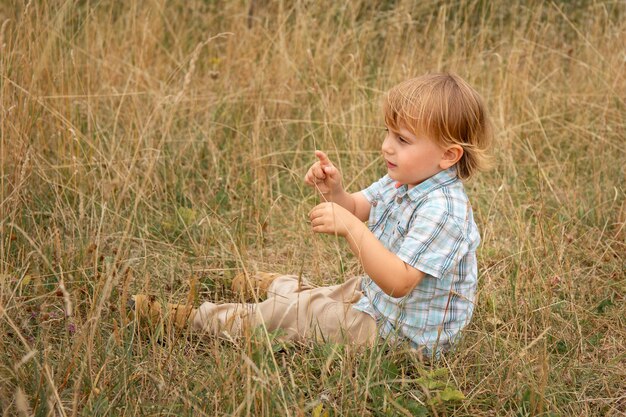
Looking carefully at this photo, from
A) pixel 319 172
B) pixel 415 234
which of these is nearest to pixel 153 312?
pixel 319 172

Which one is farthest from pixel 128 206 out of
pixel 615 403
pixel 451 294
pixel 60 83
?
pixel 615 403

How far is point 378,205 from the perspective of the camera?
2355mm

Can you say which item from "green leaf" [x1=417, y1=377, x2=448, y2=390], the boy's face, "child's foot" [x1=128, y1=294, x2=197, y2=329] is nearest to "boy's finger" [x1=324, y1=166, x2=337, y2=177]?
the boy's face

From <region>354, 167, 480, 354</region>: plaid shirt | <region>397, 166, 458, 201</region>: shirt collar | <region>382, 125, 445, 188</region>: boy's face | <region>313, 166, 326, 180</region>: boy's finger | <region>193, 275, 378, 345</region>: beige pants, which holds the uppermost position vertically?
<region>382, 125, 445, 188</region>: boy's face

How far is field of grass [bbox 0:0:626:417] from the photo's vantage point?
1931 millimetres

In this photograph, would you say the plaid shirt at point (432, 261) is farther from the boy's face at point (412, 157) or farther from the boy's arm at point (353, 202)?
the boy's arm at point (353, 202)

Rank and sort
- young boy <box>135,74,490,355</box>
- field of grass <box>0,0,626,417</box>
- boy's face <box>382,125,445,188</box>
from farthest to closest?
boy's face <box>382,125,445,188</box>
young boy <box>135,74,490,355</box>
field of grass <box>0,0,626,417</box>

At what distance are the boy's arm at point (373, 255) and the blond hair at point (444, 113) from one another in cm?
32

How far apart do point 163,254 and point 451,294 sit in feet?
3.64

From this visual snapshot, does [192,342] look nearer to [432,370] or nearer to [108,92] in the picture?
[432,370]

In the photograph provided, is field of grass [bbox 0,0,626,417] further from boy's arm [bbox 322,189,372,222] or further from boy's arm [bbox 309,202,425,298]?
boy's arm [bbox 322,189,372,222]

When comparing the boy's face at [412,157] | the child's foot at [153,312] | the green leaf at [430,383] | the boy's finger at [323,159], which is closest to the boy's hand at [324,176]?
the boy's finger at [323,159]

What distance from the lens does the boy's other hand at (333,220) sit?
6.64ft

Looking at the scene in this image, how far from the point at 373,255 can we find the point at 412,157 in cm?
32
